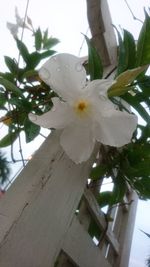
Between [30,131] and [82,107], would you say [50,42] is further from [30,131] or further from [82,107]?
[82,107]

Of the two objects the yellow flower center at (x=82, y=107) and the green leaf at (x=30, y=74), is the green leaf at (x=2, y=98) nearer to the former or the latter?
the green leaf at (x=30, y=74)

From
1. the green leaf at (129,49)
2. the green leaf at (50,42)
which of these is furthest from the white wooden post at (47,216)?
the green leaf at (50,42)

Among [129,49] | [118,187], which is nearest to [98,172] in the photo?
[118,187]

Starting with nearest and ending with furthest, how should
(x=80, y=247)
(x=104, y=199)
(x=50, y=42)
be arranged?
(x=80, y=247), (x=104, y=199), (x=50, y=42)

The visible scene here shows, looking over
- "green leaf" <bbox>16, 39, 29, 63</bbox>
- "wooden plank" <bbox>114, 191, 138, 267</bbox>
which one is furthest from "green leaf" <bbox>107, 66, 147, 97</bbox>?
"wooden plank" <bbox>114, 191, 138, 267</bbox>

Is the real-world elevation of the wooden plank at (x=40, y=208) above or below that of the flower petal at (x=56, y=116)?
below

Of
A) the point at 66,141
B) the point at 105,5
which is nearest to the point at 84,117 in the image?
the point at 66,141

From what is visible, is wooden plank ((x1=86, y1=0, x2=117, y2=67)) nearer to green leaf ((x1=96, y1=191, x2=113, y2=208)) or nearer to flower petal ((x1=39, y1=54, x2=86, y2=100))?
green leaf ((x1=96, y1=191, x2=113, y2=208))
